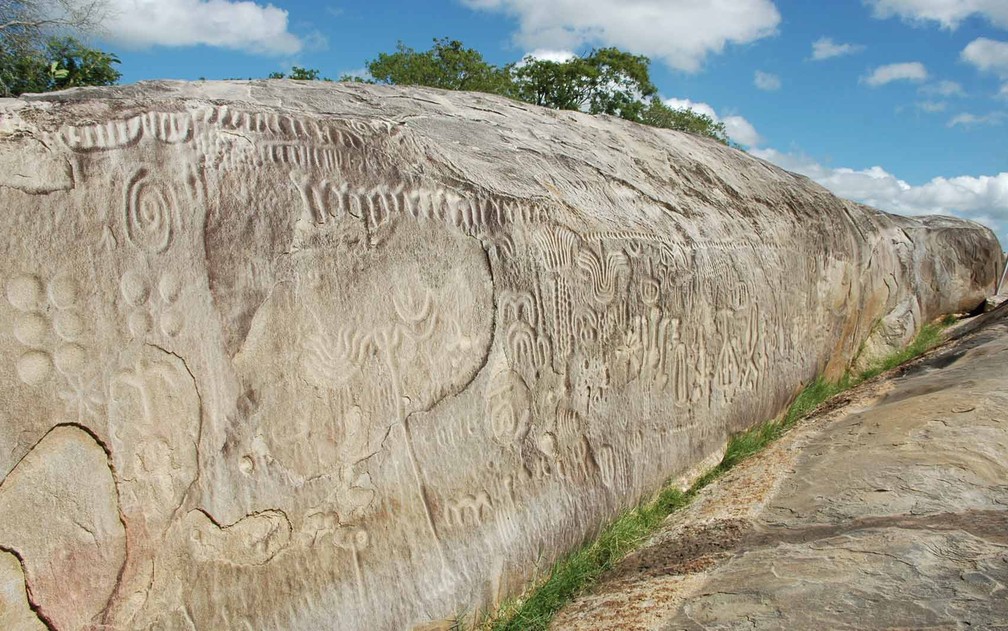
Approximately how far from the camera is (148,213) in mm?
2318

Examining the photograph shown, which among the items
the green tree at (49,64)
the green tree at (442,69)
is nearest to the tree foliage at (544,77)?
the green tree at (442,69)

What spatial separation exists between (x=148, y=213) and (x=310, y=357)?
2.07 ft

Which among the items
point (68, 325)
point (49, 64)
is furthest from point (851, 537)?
point (49, 64)

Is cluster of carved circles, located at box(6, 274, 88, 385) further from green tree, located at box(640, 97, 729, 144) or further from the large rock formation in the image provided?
green tree, located at box(640, 97, 729, 144)

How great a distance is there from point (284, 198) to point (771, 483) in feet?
8.50

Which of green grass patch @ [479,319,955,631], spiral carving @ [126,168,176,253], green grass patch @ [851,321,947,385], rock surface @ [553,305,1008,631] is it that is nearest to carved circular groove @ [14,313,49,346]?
spiral carving @ [126,168,176,253]

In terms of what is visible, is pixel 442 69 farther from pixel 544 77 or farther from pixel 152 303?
pixel 152 303

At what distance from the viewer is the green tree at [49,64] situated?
9125 mm

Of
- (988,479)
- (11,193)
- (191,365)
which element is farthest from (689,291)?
(11,193)

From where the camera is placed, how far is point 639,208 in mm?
3963

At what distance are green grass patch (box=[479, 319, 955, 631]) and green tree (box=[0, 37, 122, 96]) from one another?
26.7 feet

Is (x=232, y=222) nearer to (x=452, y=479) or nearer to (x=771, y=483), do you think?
(x=452, y=479)

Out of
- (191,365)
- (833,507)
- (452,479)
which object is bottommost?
(833,507)

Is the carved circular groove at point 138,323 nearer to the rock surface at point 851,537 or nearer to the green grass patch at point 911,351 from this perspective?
the rock surface at point 851,537
